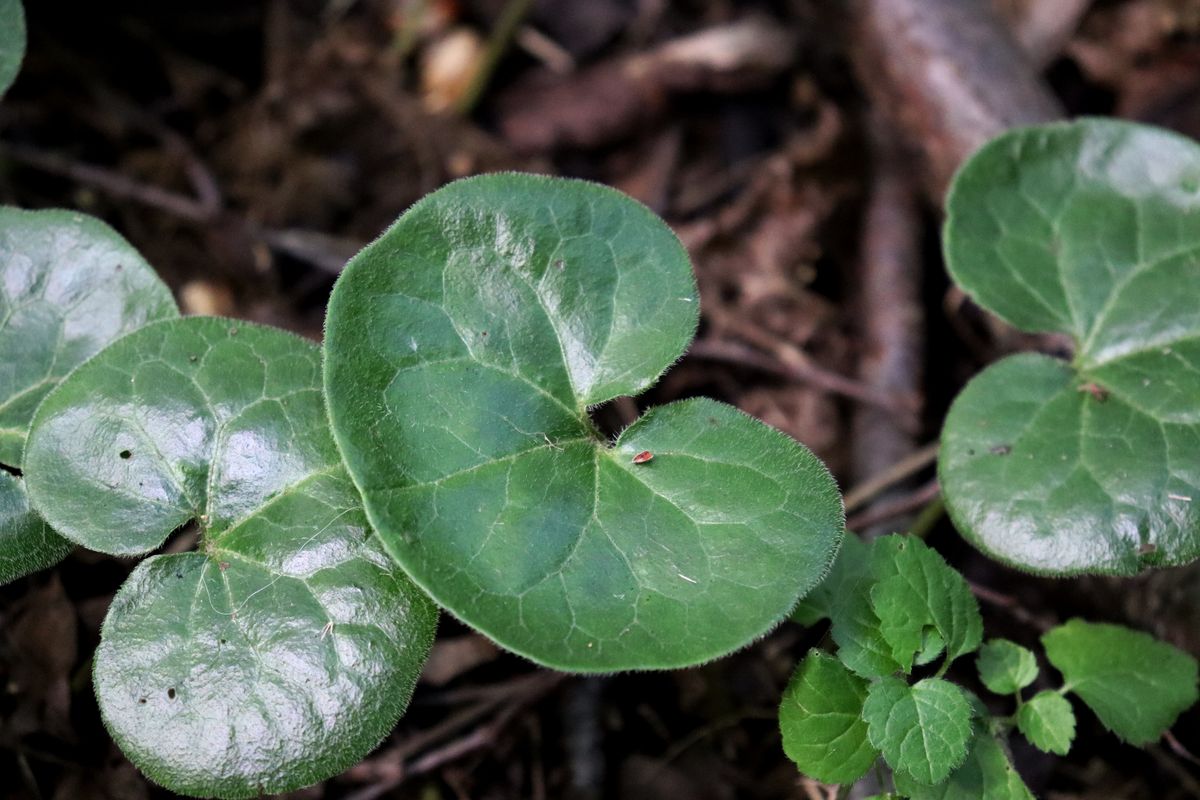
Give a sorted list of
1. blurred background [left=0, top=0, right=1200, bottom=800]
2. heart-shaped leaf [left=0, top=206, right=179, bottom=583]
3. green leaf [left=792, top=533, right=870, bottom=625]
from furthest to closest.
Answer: blurred background [left=0, top=0, right=1200, bottom=800]
heart-shaped leaf [left=0, top=206, right=179, bottom=583]
green leaf [left=792, top=533, right=870, bottom=625]

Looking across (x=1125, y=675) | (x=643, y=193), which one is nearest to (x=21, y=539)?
(x=1125, y=675)

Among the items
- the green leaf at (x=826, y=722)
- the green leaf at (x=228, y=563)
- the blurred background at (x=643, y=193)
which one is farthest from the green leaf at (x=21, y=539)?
the green leaf at (x=826, y=722)

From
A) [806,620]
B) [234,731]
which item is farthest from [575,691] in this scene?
[234,731]

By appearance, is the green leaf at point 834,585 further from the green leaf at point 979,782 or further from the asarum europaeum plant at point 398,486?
the green leaf at point 979,782

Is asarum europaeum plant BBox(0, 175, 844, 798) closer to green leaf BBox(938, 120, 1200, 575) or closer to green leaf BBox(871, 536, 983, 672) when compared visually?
green leaf BBox(871, 536, 983, 672)

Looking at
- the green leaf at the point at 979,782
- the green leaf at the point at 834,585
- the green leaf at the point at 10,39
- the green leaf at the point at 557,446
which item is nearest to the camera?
the green leaf at the point at 557,446

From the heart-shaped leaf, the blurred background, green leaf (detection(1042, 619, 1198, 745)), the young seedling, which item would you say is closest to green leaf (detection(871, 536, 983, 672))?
the young seedling

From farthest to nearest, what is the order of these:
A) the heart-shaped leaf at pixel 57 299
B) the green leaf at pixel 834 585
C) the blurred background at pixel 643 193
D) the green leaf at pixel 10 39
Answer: the blurred background at pixel 643 193 → the green leaf at pixel 10 39 → the heart-shaped leaf at pixel 57 299 → the green leaf at pixel 834 585
